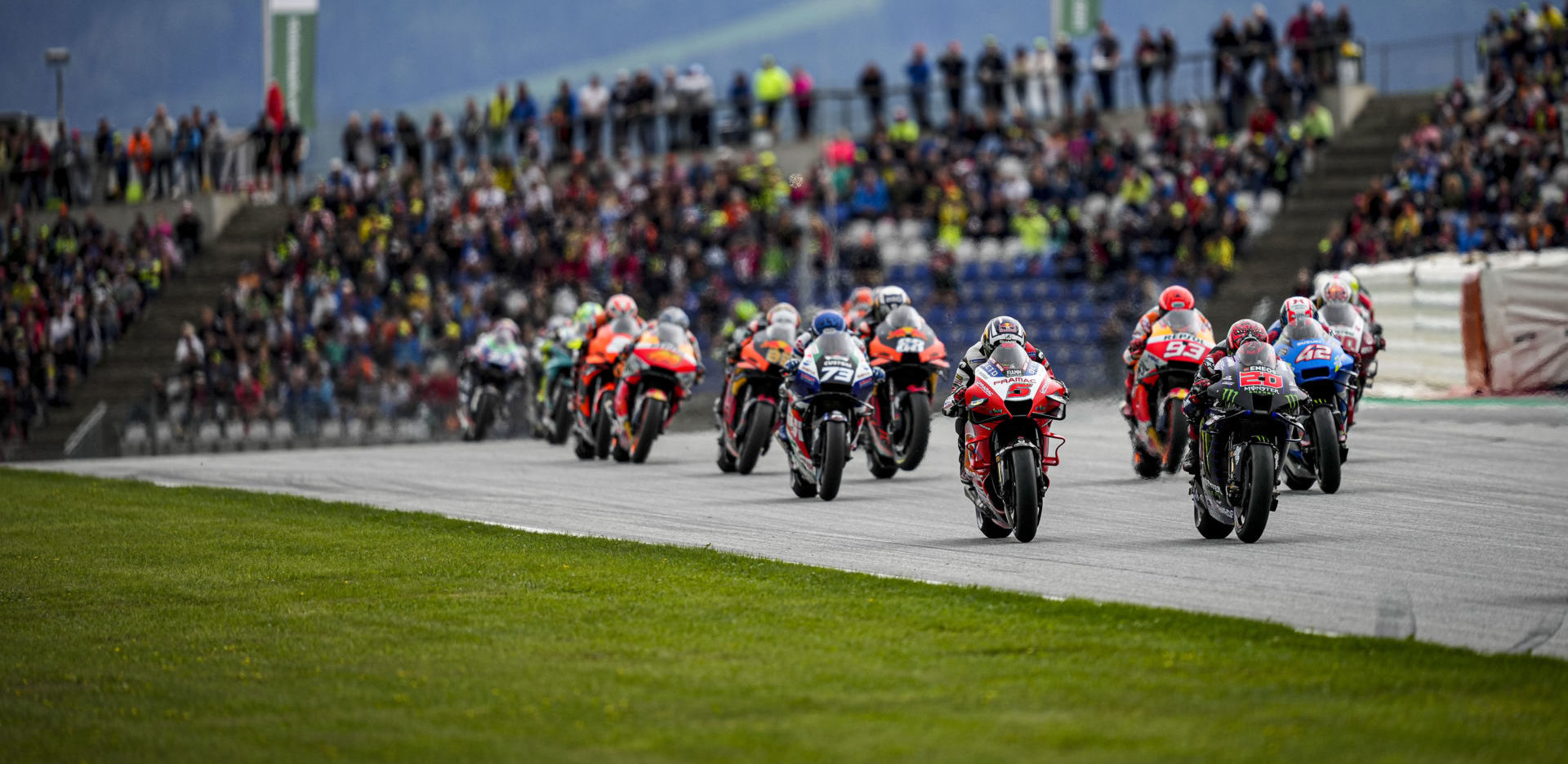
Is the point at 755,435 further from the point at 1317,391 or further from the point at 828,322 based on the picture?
the point at 1317,391

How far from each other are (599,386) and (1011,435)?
9909 mm

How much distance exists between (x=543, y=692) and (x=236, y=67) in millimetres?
53022

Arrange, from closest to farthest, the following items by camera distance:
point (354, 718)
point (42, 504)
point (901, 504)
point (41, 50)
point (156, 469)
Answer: point (354, 718) → point (901, 504) → point (42, 504) → point (156, 469) → point (41, 50)

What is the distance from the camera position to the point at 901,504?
1584cm

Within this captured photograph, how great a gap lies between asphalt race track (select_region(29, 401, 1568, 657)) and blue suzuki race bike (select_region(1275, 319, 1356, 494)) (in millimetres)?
315

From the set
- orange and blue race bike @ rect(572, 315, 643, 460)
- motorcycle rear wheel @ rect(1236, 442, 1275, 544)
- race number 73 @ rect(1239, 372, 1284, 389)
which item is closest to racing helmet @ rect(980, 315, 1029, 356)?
race number 73 @ rect(1239, 372, 1284, 389)

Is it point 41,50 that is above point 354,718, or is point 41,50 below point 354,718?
above

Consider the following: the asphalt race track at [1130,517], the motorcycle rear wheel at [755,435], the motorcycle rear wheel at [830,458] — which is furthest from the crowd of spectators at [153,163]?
the motorcycle rear wheel at [830,458]

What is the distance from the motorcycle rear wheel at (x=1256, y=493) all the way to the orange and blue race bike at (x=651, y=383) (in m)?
8.69

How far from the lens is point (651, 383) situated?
66.3 ft

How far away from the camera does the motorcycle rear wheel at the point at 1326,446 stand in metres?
15.2

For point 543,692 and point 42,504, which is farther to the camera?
point 42,504

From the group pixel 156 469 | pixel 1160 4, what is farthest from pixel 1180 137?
pixel 1160 4

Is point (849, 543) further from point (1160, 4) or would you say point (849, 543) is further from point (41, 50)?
point (1160, 4)
